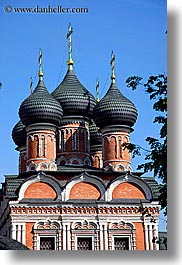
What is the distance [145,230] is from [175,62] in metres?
6.03

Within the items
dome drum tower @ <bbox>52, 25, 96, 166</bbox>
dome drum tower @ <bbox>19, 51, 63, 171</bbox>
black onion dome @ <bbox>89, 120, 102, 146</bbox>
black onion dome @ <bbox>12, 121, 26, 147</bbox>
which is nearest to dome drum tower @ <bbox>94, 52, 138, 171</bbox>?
dome drum tower @ <bbox>52, 25, 96, 166</bbox>

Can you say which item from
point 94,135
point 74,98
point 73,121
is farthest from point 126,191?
point 94,135

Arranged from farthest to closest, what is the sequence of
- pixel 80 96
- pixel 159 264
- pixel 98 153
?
pixel 98 153 < pixel 80 96 < pixel 159 264

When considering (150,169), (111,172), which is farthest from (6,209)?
(150,169)

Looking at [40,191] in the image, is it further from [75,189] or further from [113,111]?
[113,111]

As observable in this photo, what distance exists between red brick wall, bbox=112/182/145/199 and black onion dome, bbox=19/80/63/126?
75.1 inches

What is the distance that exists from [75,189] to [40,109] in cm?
176

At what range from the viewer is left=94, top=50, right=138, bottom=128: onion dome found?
12398 millimetres

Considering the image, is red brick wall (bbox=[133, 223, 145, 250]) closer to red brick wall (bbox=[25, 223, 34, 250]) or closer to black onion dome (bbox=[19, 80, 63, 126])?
red brick wall (bbox=[25, 223, 34, 250])

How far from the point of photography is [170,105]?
5.62 m

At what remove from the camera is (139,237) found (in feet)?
36.3

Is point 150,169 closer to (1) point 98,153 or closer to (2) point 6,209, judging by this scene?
(2) point 6,209

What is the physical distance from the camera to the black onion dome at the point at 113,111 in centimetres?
1240

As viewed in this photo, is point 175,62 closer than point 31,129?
Yes
